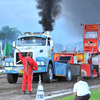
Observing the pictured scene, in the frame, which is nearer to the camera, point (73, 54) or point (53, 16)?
A: point (73, 54)

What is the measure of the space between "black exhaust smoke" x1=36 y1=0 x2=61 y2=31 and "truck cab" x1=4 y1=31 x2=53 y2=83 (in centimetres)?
1484

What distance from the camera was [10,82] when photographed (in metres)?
13.6

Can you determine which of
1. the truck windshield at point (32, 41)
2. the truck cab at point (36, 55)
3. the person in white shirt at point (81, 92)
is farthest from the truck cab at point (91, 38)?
the person in white shirt at point (81, 92)

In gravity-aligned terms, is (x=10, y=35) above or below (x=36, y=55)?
above

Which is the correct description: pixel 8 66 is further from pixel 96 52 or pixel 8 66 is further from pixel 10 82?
pixel 96 52

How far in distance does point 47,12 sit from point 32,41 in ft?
55.1

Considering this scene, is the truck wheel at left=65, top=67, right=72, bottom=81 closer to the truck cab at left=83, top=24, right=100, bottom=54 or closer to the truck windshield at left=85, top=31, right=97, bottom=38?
the truck cab at left=83, top=24, right=100, bottom=54

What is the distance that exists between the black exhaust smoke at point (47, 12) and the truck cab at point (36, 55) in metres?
14.8

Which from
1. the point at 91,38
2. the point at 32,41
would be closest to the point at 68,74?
the point at 32,41

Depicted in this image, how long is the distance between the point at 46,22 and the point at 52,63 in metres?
15.9

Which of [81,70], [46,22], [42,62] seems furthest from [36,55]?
[46,22]

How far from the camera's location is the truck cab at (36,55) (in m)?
12.8

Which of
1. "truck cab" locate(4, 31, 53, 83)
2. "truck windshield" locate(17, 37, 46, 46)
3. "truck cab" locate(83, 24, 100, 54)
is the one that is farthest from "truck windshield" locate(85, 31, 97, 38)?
"truck windshield" locate(17, 37, 46, 46)

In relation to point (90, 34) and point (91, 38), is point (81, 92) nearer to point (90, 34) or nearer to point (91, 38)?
point (91, 38)
